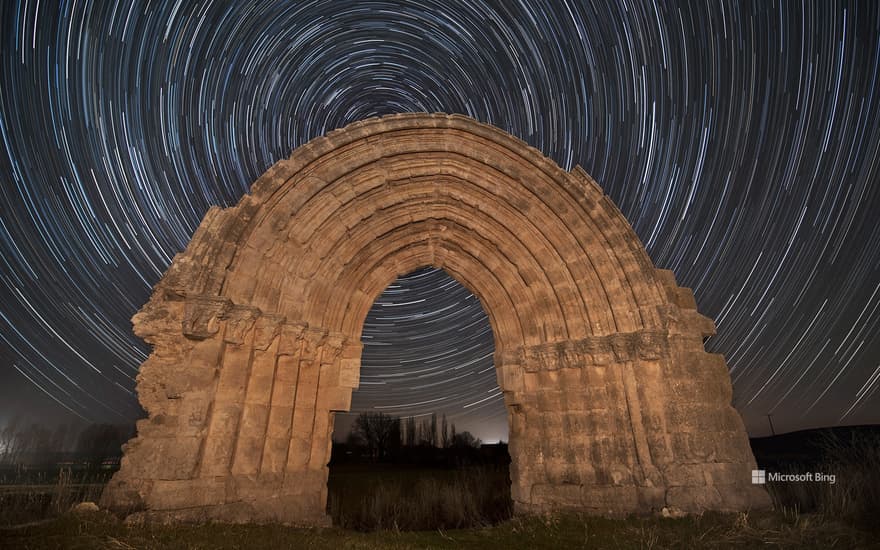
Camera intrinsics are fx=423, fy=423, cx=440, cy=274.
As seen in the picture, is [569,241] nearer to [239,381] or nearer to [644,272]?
[644,272]

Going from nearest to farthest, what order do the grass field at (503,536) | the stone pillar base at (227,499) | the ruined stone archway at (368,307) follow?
1. the grass field at (503,536)
2. the stone pillar base at (227,499)
3. the ruined stone archway at (368,307)

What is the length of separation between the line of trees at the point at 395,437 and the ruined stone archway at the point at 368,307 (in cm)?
3370

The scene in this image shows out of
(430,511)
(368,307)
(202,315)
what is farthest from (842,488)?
(202,315)

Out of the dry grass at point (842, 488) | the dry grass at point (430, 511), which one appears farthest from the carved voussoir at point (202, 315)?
the dry grass at point (842, 488)

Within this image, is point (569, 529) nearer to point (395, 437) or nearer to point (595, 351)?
point (595, 351)

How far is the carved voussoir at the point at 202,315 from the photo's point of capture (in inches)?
257

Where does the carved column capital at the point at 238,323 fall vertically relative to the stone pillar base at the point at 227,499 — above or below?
above

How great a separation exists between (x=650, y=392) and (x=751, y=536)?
284 cm

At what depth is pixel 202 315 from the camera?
6.61m

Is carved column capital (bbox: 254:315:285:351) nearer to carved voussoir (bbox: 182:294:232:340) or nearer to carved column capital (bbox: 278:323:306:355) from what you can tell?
carved column capital (bbox: 278:323:306:355)

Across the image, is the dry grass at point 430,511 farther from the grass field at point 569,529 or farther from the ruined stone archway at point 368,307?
the grass field at point 569,529

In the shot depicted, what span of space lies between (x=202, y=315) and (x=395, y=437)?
40056mm

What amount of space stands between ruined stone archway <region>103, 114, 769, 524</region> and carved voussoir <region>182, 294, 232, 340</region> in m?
0.03

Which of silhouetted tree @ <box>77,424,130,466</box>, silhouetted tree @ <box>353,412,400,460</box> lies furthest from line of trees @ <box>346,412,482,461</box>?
silhouetted tree @ <box>77,424,130,466</box>
